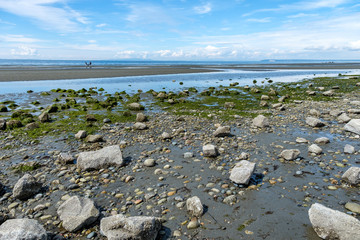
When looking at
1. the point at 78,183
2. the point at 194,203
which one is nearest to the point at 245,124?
→ the point at 194,203

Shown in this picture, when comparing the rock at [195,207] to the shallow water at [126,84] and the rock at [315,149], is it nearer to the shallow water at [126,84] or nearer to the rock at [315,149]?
the rock at [315,149]

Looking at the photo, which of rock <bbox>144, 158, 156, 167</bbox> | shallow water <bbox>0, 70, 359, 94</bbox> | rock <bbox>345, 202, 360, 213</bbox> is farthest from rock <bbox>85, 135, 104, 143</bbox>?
shallow water <bbox>0, 70, 359, 94</bbox>

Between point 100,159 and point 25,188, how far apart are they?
2448 mm

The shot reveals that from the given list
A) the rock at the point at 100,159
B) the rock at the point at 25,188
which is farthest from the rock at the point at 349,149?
the rock at the point at 25,188

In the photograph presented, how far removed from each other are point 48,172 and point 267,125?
1106 centimetres

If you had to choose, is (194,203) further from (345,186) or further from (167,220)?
(345,186)

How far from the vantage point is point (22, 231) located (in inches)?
172

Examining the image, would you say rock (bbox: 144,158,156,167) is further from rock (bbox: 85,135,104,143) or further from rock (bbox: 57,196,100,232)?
rock (bbox: 85,135,104,143)

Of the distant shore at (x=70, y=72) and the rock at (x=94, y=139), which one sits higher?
the distant shore at (x=70, y=72)

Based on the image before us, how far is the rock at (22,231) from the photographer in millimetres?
4285

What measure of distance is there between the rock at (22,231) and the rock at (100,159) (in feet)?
11.6

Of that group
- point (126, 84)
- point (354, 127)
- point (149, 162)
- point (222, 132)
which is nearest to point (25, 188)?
point (149, 162)

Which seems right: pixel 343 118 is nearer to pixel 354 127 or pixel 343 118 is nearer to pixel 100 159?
pixel 354 127

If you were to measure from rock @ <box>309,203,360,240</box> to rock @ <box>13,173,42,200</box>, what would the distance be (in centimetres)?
780
